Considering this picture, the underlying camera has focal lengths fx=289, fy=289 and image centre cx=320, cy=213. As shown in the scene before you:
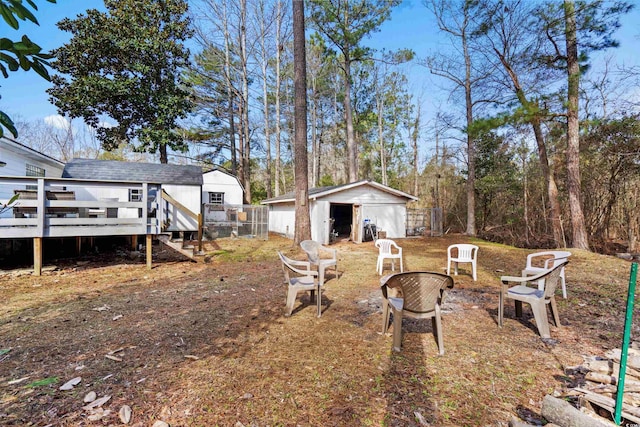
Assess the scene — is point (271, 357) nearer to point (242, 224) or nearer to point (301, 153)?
point (301, 153)

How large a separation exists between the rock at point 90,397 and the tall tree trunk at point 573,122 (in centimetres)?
1355

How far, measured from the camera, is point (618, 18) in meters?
9.14

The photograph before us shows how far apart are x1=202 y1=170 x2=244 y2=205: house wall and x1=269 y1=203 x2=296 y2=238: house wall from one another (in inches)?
88.5

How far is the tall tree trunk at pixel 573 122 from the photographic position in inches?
388

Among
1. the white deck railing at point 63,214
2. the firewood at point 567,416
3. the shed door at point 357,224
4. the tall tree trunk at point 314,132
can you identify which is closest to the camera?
the firewood at point 567,416

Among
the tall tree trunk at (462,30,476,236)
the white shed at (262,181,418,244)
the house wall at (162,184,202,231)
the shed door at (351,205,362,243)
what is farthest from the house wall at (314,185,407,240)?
the house wall at (162,184,202,231)

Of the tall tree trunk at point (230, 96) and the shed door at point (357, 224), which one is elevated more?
the tall tree trunk at point (230, 96)

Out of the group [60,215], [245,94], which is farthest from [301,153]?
[245,94]

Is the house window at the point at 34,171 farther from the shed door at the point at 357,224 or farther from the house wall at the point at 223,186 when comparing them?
the shed door at the point at 357,224

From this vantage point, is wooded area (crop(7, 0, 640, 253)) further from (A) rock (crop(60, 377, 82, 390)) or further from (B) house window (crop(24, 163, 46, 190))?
(A) rock (crop(60, 377, 82, 390))

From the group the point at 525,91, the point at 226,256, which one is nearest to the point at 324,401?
the point at 226,256

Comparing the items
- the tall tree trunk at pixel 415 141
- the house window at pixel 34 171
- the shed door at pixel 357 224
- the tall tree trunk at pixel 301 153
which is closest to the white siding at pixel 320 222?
the shed door at pixel 357 224

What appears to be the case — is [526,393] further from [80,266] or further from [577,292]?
[80,266]

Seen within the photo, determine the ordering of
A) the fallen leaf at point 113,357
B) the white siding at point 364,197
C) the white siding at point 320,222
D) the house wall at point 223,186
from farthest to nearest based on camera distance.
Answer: the house wall at point 223,186
the white siding at point 364,197
the white siding at point 320,222
the fallen leaf at point 113,357
